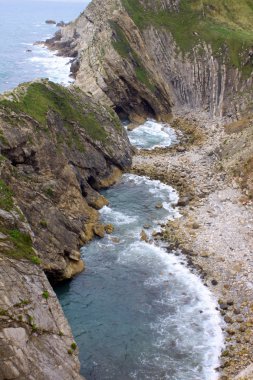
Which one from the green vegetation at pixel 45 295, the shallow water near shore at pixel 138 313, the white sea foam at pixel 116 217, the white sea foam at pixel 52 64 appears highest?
the white sea foam at pixel 52 64

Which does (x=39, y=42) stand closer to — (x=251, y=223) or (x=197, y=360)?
(x=251, y=223)

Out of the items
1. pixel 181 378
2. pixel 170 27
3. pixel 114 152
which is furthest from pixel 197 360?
pixel 170 27

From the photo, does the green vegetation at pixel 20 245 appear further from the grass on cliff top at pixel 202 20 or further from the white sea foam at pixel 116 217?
the grass on cliff top at pixel 202 20

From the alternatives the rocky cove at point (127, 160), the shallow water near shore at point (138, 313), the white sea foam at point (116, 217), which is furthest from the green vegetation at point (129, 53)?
the shallow water near shore at point (138, 313)

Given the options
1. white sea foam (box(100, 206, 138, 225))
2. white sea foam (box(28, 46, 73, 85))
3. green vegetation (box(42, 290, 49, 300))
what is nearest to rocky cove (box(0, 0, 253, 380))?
green vegetation (box(42, 290, 49, 300))

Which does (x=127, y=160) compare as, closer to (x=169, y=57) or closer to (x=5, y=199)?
(x=5, y=199)

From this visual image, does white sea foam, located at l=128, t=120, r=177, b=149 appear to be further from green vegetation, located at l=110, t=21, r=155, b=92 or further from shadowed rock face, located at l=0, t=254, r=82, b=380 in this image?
shadowed rock face, located at l=0, t=254, r=82, b=380

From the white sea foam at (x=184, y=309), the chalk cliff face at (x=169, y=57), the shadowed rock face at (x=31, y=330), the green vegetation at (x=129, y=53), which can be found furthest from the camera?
the green vegetation at (x=129, y=53)

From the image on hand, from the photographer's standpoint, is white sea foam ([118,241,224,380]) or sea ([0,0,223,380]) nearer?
sea ([0,0,223,380])
